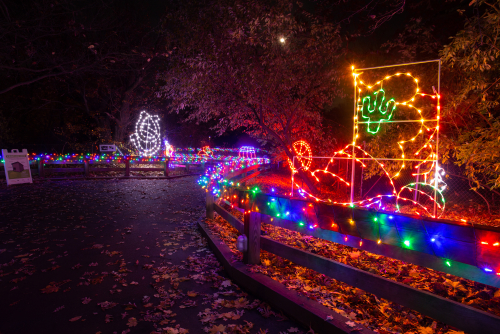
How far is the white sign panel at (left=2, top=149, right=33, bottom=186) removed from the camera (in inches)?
492

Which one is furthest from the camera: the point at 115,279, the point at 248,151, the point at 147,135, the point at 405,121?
the point at 248,151

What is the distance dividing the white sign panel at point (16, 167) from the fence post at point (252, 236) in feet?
43.7

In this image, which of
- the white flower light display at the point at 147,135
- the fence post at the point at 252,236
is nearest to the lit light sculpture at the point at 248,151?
the white flower light display at the point at 147,135

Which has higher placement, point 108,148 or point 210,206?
point 108,148

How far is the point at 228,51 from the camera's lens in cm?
1056

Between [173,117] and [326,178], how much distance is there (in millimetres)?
27194

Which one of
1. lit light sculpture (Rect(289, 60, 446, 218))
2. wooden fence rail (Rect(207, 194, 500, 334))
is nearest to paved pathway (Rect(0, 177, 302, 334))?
wooden fence rail (Rect(207, 194, 500, 334))

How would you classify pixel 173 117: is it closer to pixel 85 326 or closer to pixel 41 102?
pixel 41 102

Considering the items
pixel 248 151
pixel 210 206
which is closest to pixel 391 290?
pixel 210 206

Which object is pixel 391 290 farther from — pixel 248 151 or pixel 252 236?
pixel 248 151

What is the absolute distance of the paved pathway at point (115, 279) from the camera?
312 centimetres

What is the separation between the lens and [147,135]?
23.8 m

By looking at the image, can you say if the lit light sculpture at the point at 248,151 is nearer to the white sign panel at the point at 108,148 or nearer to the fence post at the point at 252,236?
the white sign panel at the point at 108,148

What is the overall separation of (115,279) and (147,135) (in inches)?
833
